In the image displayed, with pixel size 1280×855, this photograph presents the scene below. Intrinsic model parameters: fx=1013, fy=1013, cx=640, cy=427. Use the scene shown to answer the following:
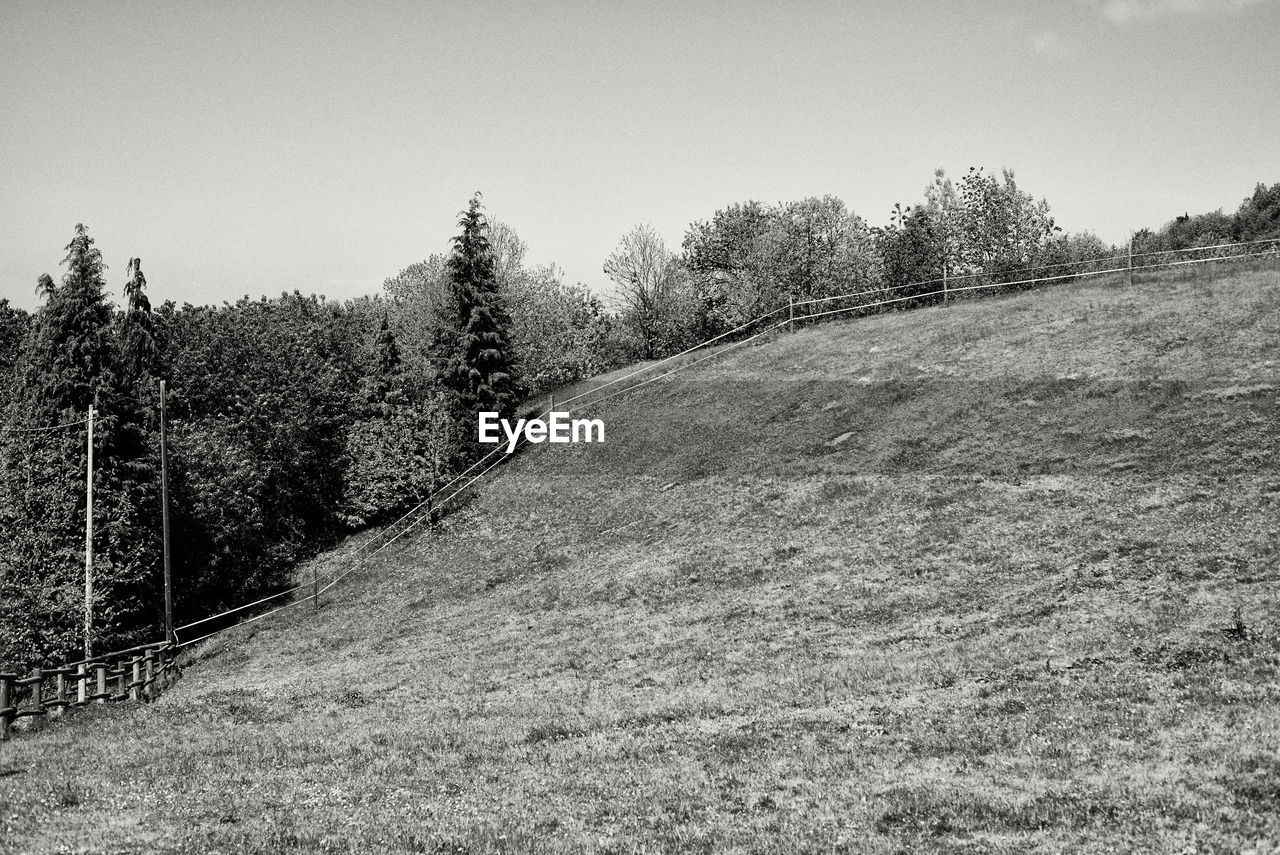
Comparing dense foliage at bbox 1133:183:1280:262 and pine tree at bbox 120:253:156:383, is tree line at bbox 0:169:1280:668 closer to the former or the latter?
pine tree at bbox 120:253:156:383

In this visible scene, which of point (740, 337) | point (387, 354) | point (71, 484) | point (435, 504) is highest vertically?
point (387, 354)

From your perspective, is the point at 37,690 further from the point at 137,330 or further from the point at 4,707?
the point at 137,330

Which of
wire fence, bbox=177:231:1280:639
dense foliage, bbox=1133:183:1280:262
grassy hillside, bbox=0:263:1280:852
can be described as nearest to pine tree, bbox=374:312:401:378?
wire fence, bbox=177:231:1280:639

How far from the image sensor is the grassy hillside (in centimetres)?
1282

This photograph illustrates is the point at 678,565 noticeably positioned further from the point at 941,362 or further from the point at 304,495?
the point at 304,495

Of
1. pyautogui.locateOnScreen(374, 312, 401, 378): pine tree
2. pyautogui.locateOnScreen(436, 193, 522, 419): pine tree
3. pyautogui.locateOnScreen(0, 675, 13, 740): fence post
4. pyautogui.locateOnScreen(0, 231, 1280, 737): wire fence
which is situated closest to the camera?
A: pyautogui.locateOnScreen(0, 675, 13, 740): fence post

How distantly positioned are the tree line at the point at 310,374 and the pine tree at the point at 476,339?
5.3 inches

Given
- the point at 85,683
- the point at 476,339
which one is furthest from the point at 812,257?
the point at 85,683

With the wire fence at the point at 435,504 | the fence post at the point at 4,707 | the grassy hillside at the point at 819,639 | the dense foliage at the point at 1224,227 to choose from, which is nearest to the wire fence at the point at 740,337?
the wire fence at the point at 435,504

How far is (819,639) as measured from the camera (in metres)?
27.4

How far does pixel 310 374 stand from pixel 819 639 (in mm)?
52069

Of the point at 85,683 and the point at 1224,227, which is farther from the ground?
the point at 1224,227

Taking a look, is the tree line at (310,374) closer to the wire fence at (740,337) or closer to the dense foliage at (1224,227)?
the wire fence at (740,337)

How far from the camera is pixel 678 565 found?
3947cm
